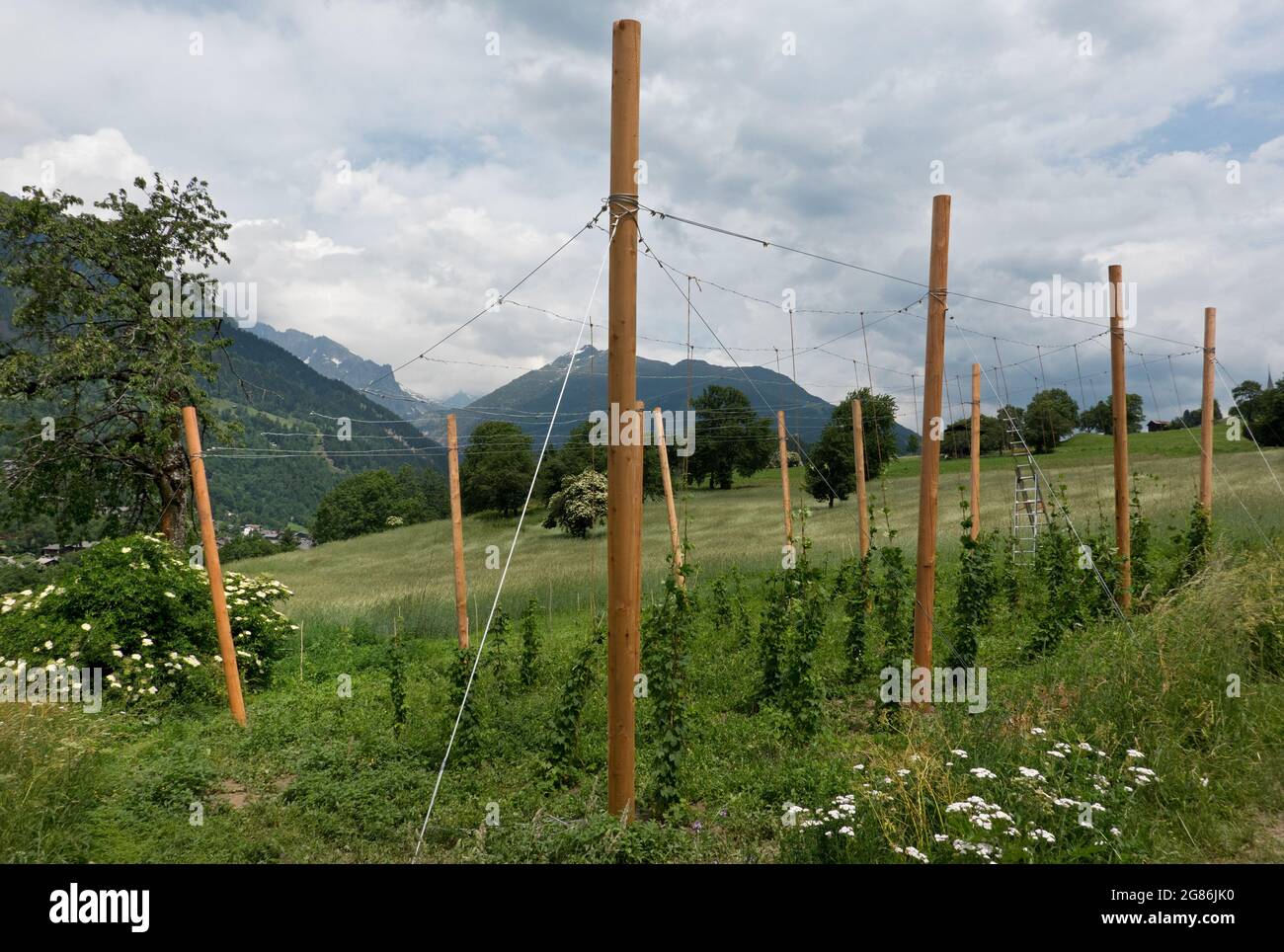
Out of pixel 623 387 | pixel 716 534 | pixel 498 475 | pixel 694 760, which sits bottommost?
pixel 694 760

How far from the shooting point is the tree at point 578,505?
28.7 m

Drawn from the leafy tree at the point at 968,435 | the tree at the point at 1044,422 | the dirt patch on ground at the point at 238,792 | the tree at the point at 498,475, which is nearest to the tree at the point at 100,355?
the dirt patch on ground at the point at 238,792

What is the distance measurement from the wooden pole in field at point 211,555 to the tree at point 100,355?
25.4 feet

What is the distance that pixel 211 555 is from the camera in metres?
8.92

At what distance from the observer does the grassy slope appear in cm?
477

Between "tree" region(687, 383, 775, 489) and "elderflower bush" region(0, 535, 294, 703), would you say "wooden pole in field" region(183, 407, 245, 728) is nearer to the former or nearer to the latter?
"elderflower bush" region(0, 535, 294, 703)

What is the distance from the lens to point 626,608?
492 cm

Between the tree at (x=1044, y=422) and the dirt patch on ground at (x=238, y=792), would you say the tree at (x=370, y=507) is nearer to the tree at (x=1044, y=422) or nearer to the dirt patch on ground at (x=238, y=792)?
the tree at (x=1044, y=422)

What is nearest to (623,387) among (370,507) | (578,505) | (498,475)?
(578,505)

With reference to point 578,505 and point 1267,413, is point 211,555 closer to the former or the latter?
point 578,505

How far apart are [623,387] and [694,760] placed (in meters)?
3.74
